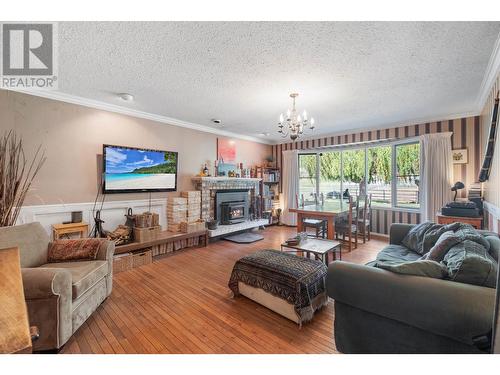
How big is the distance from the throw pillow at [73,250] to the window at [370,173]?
3959 millimetres

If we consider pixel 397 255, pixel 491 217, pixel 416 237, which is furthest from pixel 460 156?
pixel 397 255

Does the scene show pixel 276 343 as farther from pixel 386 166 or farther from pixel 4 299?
pixel 386 166

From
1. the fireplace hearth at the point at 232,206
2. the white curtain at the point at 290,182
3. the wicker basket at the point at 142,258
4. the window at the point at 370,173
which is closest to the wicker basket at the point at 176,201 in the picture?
the fireplace hearth at the point at 232,206

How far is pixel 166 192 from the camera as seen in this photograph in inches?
167

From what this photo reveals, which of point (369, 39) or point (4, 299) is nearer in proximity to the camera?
point (4, 299)

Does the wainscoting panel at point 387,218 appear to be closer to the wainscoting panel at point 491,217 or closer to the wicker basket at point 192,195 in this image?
the wainscoting panel at point 491,217

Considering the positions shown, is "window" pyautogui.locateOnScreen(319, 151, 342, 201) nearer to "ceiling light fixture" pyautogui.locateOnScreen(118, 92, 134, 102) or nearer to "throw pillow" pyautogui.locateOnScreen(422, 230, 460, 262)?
"throw pillow" pyautogui.locateOnScreen(422, 230, 460, 262)

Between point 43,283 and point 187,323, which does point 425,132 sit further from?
point 43,283

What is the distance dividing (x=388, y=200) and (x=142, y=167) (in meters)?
5.18

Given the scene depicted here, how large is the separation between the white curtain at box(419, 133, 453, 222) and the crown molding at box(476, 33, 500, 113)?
2.67 ft

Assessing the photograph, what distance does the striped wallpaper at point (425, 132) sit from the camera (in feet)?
12.5

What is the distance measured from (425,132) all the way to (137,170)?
214 inches

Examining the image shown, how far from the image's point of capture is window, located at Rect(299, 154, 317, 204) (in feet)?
20.3

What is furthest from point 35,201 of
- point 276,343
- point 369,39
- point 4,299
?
point 369,39
